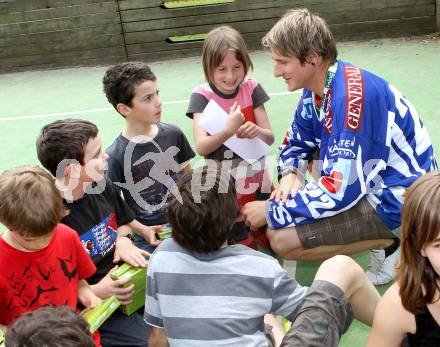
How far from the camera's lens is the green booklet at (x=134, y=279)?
2443 mm

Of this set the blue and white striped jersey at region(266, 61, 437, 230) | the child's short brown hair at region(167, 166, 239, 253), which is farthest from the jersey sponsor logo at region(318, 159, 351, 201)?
the child's short brown hair at region(167, 166, 239, 253)

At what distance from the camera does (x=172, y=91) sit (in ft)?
21.6

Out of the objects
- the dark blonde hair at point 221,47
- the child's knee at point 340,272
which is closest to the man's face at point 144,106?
the dark blonde hair at point 221,47

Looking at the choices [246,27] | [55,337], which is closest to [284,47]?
[55,337]

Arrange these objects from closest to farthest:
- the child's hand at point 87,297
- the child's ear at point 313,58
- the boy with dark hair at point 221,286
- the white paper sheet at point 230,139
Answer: the boy with dark hair at point 221,286
the child's hand at point 87,297
the child's ear at point 313,58
the white paper sheet at point 230,139

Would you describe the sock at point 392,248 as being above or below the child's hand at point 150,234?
below

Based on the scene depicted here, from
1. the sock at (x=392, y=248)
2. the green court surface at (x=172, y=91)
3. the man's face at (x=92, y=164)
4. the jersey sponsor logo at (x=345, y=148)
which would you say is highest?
the man's face at (x=92, y=164)

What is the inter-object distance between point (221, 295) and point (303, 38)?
4.71ft

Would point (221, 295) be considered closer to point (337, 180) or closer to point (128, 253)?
point (128, 253)

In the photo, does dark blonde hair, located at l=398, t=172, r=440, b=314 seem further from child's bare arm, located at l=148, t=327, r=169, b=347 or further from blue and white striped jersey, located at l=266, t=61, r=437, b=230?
blue and white striped jersey, located at l=266, t=61, r=437, b=230

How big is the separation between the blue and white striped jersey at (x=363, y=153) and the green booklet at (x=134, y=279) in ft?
2.40

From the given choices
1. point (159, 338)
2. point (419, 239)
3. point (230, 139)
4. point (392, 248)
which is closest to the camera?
point (419, 239)

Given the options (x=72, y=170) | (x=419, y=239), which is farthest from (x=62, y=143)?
(x=419, y=239)

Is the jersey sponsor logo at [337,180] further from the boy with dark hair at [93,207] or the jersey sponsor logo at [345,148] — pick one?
the boy with dark hair at [93,207]
